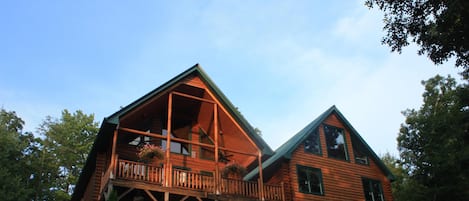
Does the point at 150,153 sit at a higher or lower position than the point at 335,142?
lower

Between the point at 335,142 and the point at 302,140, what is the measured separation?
2633mm

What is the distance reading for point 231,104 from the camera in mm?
20031

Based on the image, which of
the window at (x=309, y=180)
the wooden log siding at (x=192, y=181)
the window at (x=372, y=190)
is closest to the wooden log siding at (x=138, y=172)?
the wooden log siding at (x=192, y=181)

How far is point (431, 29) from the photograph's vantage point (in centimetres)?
1328

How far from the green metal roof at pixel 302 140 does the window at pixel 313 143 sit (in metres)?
0.39

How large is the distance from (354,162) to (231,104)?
7.67 meters

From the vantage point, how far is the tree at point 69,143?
37000 millimetres

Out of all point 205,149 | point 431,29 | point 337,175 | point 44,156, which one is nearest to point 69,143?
point 44,156

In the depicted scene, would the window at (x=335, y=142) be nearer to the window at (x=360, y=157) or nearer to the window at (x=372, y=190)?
the window at (x=360, y=157)

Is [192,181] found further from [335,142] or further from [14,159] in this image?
[14,159]

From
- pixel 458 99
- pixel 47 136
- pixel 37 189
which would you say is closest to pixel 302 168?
pixel 458 99

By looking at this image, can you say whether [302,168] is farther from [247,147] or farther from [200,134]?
[200,134]

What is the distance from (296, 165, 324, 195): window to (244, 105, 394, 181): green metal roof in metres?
1.09

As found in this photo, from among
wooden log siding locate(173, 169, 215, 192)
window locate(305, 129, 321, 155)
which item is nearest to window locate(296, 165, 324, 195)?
window locate(305, 129, 321, 155)
